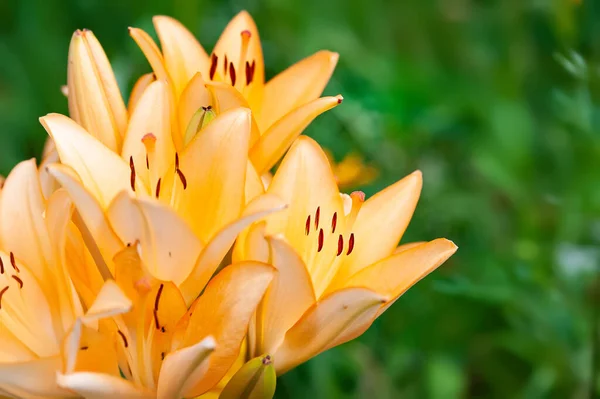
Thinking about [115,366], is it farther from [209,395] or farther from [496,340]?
[496,340]

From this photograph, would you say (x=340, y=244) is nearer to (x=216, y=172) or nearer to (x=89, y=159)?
(x=216, y=172)

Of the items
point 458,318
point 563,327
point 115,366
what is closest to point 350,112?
point 458,318

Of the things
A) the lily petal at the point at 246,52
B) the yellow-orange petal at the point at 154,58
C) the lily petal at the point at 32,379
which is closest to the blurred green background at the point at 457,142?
the lily petal at the point at 246,52

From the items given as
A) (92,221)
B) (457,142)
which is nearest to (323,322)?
(92,221)

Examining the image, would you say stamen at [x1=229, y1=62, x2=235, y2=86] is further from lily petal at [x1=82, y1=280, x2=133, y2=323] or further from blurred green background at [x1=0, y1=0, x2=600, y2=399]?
blurred green background at [x1=0, y1=0, x2=600, y2=399]

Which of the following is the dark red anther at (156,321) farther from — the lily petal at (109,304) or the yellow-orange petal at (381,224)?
the yellow-orange petal at (381,224)

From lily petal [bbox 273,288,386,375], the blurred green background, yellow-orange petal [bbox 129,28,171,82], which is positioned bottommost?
the blurred green background

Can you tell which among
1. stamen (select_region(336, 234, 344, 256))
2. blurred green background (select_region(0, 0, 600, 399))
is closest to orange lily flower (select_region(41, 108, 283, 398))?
stamen (select_region(336, 234, 344, 256))
